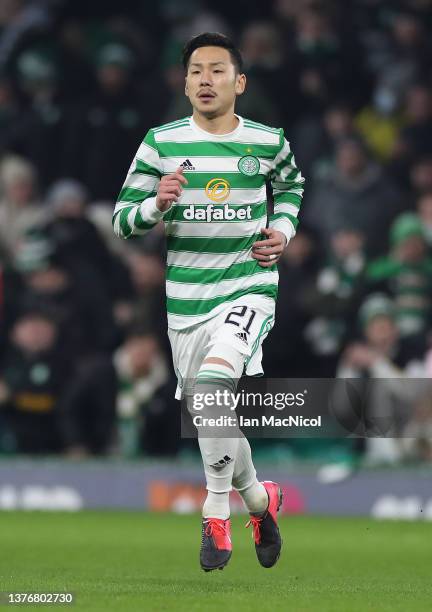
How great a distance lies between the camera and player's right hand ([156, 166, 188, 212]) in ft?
23.9

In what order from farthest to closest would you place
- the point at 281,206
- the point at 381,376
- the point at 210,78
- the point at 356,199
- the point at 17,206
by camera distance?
1. the point at 17,206
2. the point at 356,199
3. the point at 381,376
4. the point at 281,206
5. the point at 210,78

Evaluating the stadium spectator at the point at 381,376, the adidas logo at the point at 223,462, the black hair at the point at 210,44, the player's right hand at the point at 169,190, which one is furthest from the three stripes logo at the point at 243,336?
the stadium spectator at the point at 381,376

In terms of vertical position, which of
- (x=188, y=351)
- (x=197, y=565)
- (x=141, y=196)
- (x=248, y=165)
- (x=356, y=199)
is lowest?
(x=197, y=565)

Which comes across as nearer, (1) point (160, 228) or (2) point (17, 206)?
(1) point (160, 228)

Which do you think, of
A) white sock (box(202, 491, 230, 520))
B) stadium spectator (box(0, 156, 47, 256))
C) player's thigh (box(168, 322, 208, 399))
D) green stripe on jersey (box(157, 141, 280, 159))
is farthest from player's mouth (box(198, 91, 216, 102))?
stadium spectator (box(0, 156, 47, 256))

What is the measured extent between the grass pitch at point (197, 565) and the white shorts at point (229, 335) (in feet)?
3.34

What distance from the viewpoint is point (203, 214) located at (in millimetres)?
7648

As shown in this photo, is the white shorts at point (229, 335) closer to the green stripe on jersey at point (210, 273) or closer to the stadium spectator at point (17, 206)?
the green stripe on jersey at point (210, 273)

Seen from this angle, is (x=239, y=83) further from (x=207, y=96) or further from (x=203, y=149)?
(x=203, y=149)

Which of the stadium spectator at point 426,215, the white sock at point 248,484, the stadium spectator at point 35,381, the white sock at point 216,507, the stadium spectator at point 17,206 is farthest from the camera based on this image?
the stadium spectator at point 17,206

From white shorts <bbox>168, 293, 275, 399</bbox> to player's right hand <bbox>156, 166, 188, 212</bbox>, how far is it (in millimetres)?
622

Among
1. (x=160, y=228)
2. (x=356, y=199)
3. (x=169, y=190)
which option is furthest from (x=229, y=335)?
(x=160, y=228)

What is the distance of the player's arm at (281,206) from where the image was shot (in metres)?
7.70

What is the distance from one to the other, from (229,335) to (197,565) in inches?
75.3
